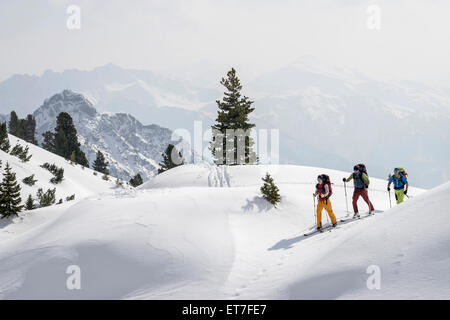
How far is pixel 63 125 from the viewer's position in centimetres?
4925

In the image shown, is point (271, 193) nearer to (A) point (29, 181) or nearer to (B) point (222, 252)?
(B) point (222, 252)

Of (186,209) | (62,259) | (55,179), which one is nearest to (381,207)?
(186,209)

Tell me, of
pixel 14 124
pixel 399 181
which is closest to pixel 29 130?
pixel 14 124

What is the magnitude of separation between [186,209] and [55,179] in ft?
62.2

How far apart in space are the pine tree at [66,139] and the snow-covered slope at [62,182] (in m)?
15.2

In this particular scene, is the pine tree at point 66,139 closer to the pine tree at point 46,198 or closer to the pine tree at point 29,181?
the pine tree at point 29,181

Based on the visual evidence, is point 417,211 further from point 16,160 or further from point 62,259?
point 16,160

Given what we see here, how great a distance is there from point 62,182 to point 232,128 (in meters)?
17.4

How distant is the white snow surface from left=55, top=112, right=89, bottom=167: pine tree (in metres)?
41.8

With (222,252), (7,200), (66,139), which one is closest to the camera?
(222,252)

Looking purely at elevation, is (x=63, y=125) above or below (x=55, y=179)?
above

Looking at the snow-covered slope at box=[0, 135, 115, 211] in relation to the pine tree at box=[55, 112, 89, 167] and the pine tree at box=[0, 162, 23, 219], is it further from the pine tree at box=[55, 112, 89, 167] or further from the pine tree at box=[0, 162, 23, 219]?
the pine tree at box=[55, 112, 89, 167]

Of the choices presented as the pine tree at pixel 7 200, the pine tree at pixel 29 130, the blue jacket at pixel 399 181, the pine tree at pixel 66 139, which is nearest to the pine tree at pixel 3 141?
the pine tree at pixel 7 200

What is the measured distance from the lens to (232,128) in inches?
1276
